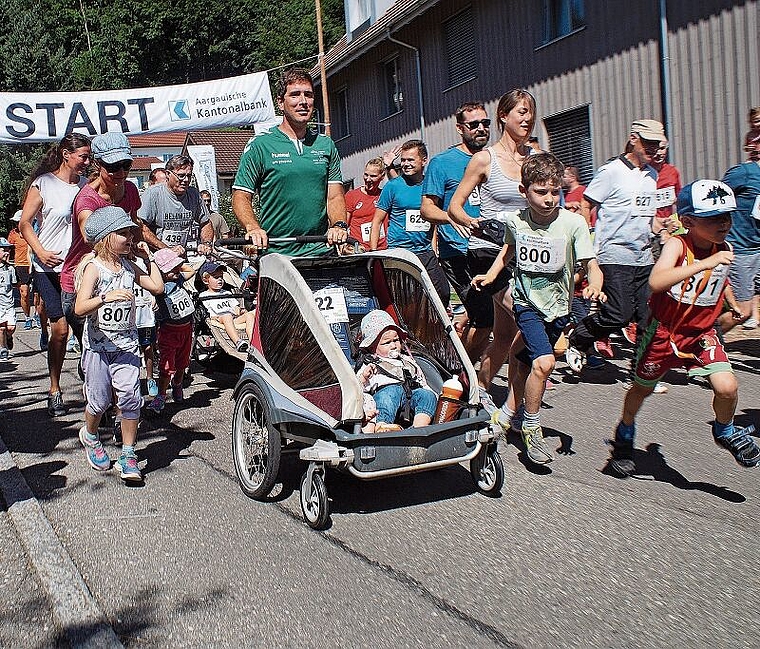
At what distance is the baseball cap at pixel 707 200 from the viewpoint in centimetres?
456

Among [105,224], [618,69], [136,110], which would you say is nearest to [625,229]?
[105,224]

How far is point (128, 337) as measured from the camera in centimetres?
545

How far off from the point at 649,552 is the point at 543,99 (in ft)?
44.0

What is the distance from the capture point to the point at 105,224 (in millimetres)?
5289

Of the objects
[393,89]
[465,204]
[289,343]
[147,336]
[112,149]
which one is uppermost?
[393,89]

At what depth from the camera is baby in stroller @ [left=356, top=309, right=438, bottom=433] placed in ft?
16.4

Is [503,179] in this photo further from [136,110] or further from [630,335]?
[136,110]

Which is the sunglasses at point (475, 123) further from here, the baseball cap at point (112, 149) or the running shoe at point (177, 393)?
the running shoe at point (177, 393)

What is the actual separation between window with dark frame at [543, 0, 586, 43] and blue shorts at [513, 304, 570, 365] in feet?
35.9

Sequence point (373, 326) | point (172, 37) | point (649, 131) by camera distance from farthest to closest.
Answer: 1. point (172, 37)
2. point (649, 131)
3. point (373, 326)

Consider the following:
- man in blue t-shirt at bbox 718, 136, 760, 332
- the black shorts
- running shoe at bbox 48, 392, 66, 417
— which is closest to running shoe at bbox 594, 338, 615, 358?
man in blue t-shirt at bbox 718, 136, 760, 332

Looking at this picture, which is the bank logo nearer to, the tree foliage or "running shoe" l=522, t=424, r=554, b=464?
"running shoe" l=522, t=424, r=554, b=464

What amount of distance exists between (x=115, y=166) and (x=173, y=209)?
6.62 feet

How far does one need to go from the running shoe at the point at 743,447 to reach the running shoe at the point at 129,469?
11.1ft
